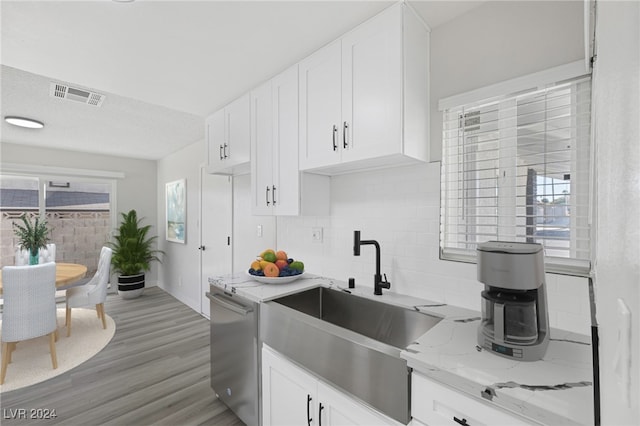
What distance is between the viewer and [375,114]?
4.80 ft

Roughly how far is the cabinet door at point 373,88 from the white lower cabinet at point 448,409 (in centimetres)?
100

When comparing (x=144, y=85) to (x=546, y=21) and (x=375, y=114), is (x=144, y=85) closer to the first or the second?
(x=375, y=114)

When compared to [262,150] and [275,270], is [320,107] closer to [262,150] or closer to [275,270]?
[262,150]

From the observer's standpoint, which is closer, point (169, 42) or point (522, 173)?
point (522, 173)

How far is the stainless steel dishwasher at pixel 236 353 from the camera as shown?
170cm

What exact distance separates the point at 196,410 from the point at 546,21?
10.2ft

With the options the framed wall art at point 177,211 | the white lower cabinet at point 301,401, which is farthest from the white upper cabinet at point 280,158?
the framed wall art at point 177,211

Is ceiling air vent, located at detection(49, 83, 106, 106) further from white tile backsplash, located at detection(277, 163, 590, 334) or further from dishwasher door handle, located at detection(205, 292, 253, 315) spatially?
white tile backsplash, located at detection(277, 163, 590, 334)

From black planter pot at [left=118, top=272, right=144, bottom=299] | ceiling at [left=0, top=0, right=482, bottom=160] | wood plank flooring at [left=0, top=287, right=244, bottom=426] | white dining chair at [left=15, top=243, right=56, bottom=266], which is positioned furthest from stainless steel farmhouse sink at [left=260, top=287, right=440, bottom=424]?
black planter pot at [left=118, top=272, right=144, bottom=299]

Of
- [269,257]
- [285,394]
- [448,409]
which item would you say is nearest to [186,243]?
[269,257]

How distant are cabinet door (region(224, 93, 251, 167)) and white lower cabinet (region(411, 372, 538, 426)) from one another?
195cm

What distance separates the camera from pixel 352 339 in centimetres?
116

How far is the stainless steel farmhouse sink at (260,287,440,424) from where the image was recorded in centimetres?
104

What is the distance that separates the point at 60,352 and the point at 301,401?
9.85 ft
